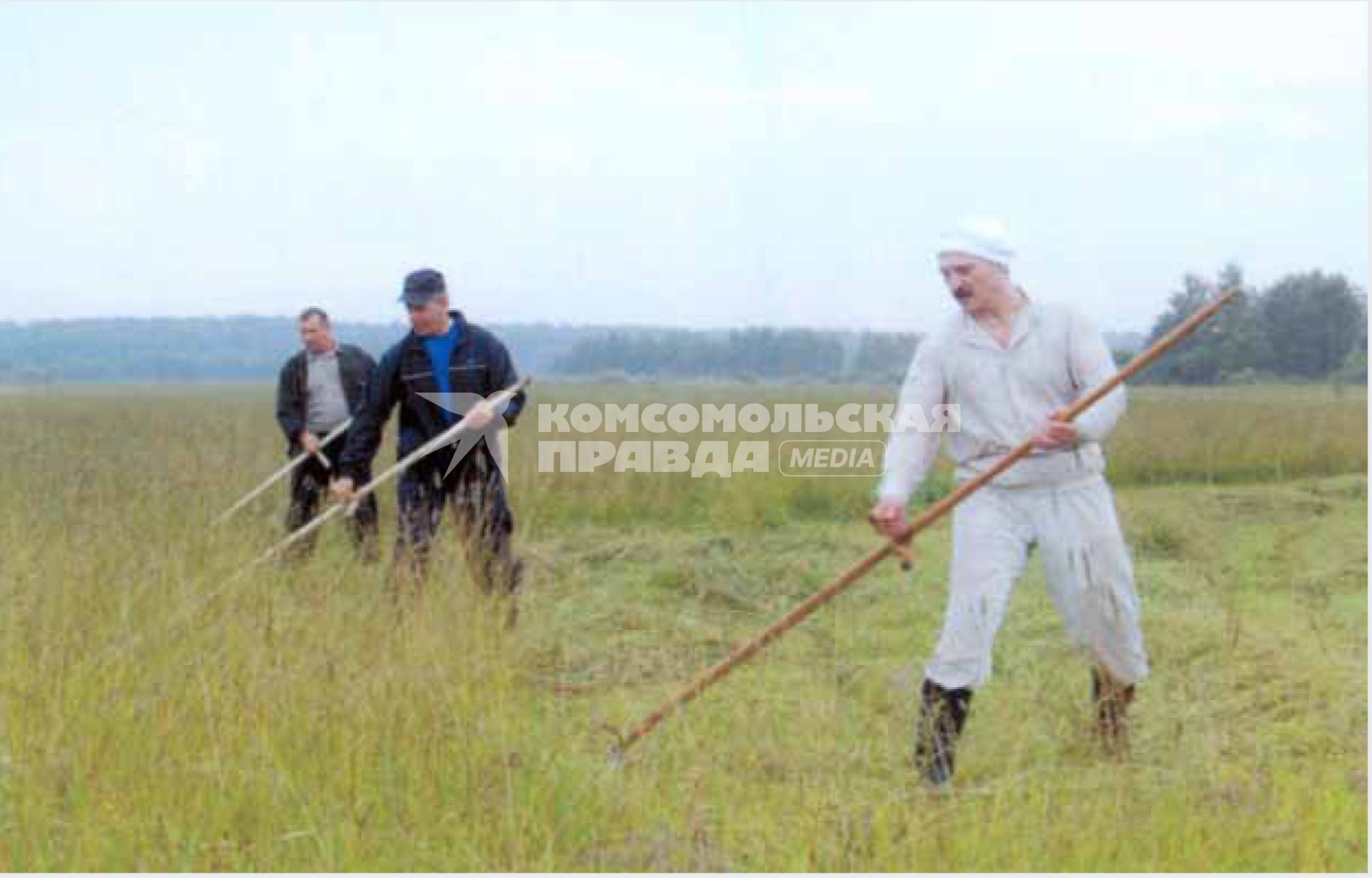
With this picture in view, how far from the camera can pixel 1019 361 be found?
13.6 ft

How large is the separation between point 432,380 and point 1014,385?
2.66 m

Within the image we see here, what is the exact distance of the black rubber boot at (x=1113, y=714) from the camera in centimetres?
419

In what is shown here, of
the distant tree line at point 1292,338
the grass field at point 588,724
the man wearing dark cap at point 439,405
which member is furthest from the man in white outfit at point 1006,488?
the distant tree line at point 1292,338

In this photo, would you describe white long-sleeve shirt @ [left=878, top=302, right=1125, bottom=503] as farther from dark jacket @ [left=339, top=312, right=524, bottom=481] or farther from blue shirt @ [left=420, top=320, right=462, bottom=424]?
blue shirt @ [left=420, top=320, right=462, bottom=424]

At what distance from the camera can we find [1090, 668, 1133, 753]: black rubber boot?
4.19m

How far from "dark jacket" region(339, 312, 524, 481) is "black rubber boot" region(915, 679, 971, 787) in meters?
2.39

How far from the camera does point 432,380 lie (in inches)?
237

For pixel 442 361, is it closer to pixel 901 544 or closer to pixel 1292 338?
pixel 901 544

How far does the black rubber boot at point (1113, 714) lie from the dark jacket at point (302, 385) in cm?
441

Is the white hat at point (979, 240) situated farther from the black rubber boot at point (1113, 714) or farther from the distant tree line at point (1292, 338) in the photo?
the distant tree line at point (1292, 338)

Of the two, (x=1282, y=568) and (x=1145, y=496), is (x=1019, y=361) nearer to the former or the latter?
(x=1282, y=568)

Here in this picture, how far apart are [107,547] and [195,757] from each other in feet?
6.16

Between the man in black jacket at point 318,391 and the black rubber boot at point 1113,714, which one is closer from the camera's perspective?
the black rubber boot at point 1113,714

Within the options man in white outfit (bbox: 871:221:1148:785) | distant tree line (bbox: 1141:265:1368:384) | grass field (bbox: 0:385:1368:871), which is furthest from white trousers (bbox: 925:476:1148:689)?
distant tree line (bbox: 1141:265:1368:384)
